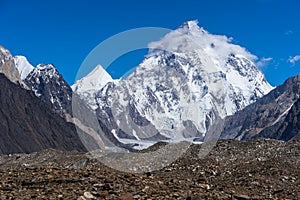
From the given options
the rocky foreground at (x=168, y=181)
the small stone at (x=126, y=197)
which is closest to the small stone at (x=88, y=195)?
the rocky foreground at (x=168, y=181)

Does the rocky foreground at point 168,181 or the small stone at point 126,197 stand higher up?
the rocky foreground at point 168,181

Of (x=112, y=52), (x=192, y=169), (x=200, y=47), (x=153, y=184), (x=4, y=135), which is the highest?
(x=4, y=135)

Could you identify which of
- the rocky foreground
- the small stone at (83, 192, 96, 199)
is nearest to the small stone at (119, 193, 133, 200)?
the rocky foreground

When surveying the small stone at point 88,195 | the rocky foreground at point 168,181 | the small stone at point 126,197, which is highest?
the rocky foreground at point 168,181

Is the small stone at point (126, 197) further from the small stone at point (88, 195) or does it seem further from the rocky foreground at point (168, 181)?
the small stone at point (88, 195)

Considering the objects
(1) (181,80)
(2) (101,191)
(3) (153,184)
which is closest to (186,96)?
(1) (181,80)

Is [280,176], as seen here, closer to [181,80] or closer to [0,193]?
[181,80]

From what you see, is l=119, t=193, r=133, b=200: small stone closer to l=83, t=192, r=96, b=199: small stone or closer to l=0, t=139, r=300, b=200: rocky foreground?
l=0, t=139, r=300, b=200: rocky foreground

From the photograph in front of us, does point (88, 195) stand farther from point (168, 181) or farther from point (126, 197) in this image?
point (168, 181)
